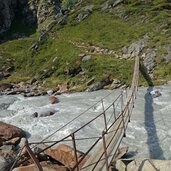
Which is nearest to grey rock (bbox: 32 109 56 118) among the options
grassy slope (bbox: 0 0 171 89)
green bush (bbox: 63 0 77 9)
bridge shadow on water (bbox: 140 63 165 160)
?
bridge shadow on water (bbox: 140 63 165 160)

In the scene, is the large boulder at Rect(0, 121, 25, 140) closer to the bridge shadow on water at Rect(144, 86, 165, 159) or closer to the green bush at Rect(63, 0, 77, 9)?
the bridge shadow on water at Rect(144, 86, 165, 159)

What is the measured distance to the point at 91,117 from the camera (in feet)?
88.1

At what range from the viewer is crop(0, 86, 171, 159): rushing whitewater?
65.0ft

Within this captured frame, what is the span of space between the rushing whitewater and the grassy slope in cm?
765

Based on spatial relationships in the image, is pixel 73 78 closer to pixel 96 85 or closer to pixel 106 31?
pixel 96 85

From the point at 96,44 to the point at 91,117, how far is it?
31688 millimetres

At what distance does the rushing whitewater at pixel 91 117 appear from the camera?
19.8 metres

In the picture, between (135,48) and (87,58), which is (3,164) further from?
(135,48)

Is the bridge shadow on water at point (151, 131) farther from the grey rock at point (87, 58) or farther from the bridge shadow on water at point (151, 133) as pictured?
the grey rock at point (87, 58)

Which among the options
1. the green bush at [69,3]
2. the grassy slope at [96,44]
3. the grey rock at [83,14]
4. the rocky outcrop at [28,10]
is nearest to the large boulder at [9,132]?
the grassy slope at [96,44]

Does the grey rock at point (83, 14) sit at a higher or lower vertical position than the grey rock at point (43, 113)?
higher

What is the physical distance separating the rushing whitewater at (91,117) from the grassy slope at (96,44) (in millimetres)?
7646

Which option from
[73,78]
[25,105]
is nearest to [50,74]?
[73,78]

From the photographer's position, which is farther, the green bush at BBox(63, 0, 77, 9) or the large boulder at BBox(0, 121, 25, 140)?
the green bush at BBox(63, 0, 77, 9)
